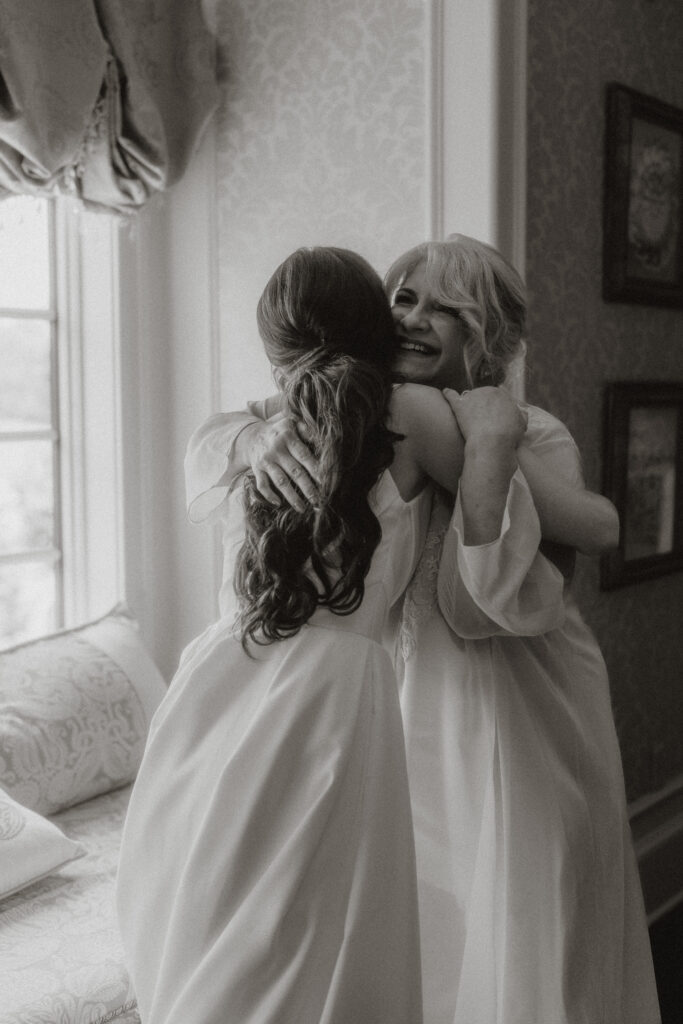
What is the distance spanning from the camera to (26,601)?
282cm

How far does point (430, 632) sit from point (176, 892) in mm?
610

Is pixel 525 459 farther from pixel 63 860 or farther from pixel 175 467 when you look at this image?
pixel 175 467

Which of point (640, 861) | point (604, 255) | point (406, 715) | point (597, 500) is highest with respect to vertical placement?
point (604, 255)

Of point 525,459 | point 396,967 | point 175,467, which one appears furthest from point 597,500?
point 175,467

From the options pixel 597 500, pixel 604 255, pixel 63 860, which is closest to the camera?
pixel 597 500

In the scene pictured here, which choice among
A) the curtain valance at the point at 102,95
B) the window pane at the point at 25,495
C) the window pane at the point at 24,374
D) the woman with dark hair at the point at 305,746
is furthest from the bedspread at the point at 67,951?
the curtain valance at the point at 102,95

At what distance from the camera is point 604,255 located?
2.77 meters

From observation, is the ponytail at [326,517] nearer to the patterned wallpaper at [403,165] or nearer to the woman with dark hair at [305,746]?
the woman with dark hair at [305,746]

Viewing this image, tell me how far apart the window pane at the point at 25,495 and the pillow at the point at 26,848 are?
3.02ft

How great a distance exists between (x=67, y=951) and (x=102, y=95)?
1858mm

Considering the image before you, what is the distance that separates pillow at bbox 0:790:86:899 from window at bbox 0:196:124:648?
2.67ft

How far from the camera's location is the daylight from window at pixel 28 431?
275cm

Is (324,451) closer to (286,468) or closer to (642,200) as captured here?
(286,468)

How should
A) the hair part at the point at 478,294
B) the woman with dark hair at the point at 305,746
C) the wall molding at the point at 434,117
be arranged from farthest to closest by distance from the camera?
the wall molding at the point at 434,117 → the hair part at the point at 478,294 → the woman with dark hair at the point at 305,746
